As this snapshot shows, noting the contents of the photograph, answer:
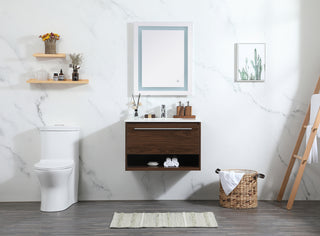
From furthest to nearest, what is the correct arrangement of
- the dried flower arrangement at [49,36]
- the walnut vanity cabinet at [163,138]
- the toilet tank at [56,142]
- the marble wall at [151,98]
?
the marble wall at [151,98], the dried flower arrangement at [49,36], the toilet tank at [56,142], the walnut vanity cabinet at [163,138]

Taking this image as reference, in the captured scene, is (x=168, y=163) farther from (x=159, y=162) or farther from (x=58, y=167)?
(x=58, y=167)

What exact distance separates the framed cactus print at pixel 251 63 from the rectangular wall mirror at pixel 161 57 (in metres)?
0.53

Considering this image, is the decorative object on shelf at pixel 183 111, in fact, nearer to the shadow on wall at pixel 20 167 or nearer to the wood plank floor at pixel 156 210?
the wood plank floor at pixel 156 210

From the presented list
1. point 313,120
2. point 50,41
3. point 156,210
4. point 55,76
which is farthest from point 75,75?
point 313,120

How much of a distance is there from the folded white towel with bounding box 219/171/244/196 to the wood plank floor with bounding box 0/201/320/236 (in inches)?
7.8

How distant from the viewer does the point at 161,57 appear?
12.0ft

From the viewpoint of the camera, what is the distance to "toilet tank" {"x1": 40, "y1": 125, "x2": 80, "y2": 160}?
3.42m

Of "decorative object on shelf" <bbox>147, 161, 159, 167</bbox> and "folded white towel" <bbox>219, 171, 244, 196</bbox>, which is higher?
"decorative object on shelf" <bbox>147, 161, 159, 167</bbox>

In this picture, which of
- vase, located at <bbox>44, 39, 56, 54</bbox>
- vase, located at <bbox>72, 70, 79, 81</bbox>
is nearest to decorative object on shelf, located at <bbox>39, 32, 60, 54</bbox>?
vase, located at <bbox>44, 39, 56, 54</bbox>

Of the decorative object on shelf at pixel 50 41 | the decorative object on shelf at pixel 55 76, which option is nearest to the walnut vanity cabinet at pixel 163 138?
the decorative object on shelf at pixel 55 76

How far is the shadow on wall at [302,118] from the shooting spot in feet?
12.1

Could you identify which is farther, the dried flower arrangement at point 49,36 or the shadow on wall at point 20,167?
the shadow on wall at point 20,167

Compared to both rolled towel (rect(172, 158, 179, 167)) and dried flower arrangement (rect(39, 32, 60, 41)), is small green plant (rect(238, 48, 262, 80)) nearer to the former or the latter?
rolled towel (rect(172, 158, 179, 167))

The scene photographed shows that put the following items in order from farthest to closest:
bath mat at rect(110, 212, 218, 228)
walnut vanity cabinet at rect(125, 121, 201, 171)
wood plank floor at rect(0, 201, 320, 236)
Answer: walnut vanity cabinet at rect(125, 121, 201, 171), bath mat at rect(110, 212, 218, 228), wood plank floor at rect(0, 201, 320, 236)
